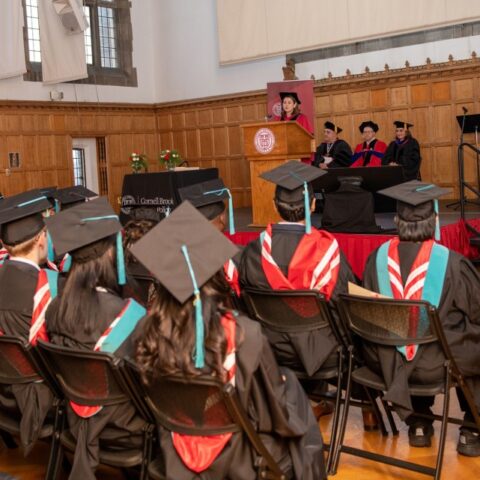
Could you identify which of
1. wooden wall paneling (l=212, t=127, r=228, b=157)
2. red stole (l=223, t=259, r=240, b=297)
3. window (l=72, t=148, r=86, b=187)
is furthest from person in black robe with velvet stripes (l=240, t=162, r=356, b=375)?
window (l=72, t=148, r=86, b=187)

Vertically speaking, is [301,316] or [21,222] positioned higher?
[21,222]

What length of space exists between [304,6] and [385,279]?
991 centimetres

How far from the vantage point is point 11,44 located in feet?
40.2

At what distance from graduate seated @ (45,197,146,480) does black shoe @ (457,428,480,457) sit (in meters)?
1.71

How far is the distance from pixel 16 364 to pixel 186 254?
1269 mm

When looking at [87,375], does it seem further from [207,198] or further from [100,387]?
[207,198]

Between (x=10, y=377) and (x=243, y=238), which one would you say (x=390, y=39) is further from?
(x=10, y=377)

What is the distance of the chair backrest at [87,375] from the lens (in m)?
2.50

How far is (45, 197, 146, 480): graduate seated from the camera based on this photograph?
8.86ft

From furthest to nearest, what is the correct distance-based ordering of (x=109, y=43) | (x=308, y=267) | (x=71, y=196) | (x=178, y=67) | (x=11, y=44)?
(x=178, y=67) → (x=109, y=43) → (x=11, y=44) → (x=71, y=196) → (x=308, y=267)

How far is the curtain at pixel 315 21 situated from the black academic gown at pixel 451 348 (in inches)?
328

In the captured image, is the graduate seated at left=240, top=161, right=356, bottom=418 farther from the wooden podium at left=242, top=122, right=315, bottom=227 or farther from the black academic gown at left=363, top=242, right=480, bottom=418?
the wooden podium at left=242, top=122, right=315, bottom=227

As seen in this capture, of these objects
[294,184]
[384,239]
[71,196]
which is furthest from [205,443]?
[384,239]

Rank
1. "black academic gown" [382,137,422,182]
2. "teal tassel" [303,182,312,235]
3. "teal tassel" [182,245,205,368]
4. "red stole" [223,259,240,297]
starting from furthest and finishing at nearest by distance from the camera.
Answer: "black academic gown" [382,137,422,182], "red stole" [223,259,240,297], "teal tassel" [303,182,312,235], "teal tassel" [182,245,205,368]
